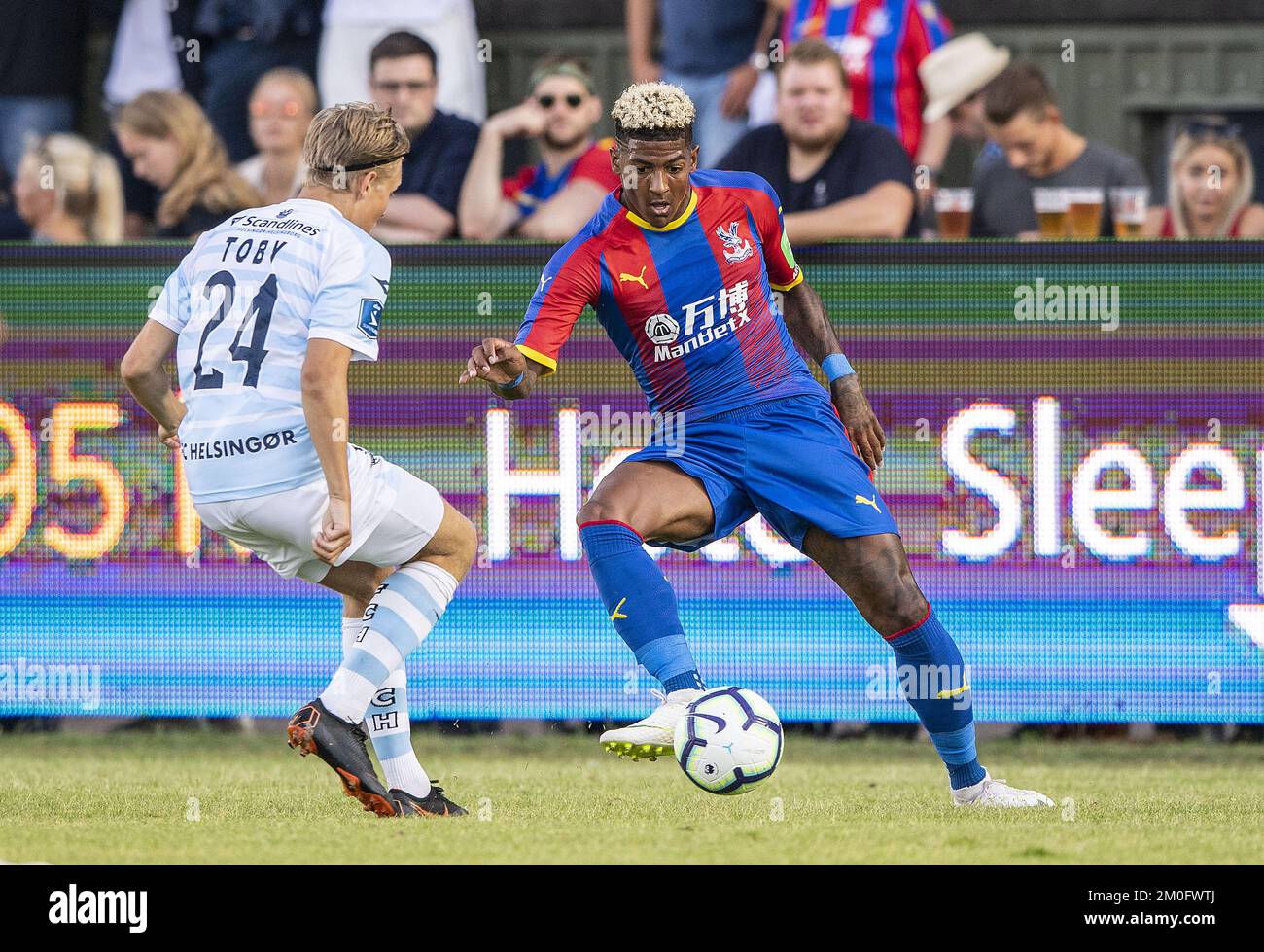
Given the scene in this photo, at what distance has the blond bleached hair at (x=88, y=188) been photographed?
9711 mm

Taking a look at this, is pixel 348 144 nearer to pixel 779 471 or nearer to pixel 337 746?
pixel 779 471

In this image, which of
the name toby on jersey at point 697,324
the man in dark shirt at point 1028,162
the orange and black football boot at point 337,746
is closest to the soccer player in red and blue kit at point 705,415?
the name toby on jersey at point 697,324

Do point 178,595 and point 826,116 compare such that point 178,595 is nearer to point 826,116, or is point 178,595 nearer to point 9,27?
point 826,116

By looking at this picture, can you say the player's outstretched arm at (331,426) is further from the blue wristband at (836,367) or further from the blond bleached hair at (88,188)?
the blond bleached hair at (88,188)

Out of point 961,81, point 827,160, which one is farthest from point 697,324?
point 961,81

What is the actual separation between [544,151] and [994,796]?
4.43 meters

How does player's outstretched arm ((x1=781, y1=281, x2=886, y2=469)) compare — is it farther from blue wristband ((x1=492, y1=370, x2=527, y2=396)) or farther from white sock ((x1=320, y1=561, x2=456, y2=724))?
white sock ((x1=320, y1=561, x2=456, y2=724))

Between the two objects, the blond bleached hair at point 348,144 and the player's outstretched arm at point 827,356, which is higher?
the blond bleached hair at point 348,144

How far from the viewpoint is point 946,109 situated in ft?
31.5

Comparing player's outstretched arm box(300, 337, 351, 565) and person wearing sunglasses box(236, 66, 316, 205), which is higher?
person wearing sunglasses box(236, 66, 316, 205)

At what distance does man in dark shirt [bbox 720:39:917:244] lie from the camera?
8.29 metres

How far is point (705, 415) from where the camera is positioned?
20.4 ft

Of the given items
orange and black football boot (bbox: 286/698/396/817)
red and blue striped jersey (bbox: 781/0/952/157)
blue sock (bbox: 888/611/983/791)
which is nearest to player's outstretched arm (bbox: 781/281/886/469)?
blue sock (bbox: 888/611/983/791)

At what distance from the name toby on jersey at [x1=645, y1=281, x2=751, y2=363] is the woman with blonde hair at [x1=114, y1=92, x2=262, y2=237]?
3.68m
